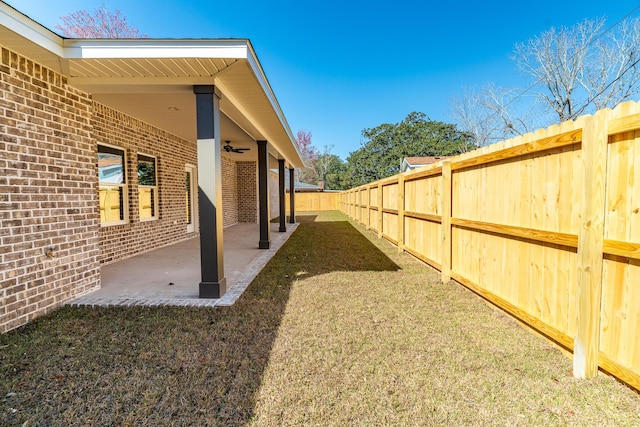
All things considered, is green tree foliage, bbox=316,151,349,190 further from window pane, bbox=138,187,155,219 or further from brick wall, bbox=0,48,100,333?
brick wall, bbox=0,48,100,333

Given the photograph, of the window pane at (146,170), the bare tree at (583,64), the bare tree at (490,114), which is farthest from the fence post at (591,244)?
the bare tree at (490,114)

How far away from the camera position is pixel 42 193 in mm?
3402

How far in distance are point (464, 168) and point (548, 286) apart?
205 centimetres

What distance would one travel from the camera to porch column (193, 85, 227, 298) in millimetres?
3879

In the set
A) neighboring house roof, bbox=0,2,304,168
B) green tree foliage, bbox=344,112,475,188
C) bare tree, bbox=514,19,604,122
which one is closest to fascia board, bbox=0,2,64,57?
neighboring house roof, bbox=0,2,304,168

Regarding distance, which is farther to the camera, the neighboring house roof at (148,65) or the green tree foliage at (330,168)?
the green tree foliage at (330,168)

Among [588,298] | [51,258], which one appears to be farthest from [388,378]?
[51,258]

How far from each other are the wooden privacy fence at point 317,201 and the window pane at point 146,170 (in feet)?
68.4

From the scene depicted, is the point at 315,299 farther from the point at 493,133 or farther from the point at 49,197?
the point at 493,133

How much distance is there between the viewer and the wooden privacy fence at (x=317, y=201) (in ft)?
93.0

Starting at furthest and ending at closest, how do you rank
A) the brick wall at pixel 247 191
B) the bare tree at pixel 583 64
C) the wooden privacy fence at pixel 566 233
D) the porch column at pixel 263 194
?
the bare tree at pixel 583 64 < the brick wall at pixel 247 191 < the porch column at pixel 263 194 < the wooden privacy fence at pixel 566 233

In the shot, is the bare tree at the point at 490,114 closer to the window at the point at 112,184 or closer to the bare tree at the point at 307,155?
the window at the point at 112,184

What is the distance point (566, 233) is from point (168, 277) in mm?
5020

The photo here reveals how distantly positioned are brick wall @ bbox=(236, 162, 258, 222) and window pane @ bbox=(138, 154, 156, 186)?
6.95m
